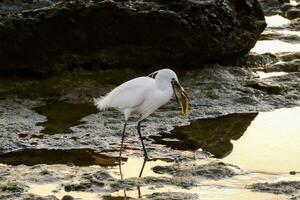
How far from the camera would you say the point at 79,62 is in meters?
11.3

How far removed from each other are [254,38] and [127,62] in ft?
7.06

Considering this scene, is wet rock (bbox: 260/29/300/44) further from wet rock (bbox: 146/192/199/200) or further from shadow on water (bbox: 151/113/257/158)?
wet rock (bbox: 146/192/199/200)

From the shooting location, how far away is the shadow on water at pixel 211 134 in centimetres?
871

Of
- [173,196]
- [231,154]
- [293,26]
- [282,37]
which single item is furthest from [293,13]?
[173,196]

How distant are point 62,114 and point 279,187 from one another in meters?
3.58

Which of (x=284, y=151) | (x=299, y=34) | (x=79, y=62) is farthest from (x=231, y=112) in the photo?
(x=299, y=34)

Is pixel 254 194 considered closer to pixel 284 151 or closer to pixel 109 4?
pixel 284 151

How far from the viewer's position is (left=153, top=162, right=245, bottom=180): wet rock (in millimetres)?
7582

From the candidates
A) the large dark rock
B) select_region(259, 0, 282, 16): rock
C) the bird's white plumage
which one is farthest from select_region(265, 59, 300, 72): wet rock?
select_region(259, 0, 282, 16): rock

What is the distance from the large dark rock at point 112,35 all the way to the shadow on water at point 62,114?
45.7 inches

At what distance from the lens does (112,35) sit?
37.2 ft

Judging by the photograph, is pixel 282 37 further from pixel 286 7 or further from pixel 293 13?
pixel 286 7

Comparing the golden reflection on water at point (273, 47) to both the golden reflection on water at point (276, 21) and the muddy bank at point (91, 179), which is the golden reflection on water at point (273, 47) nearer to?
the golden reflection on water at point (276, 21)

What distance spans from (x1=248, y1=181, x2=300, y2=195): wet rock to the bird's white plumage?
57.6 inches
